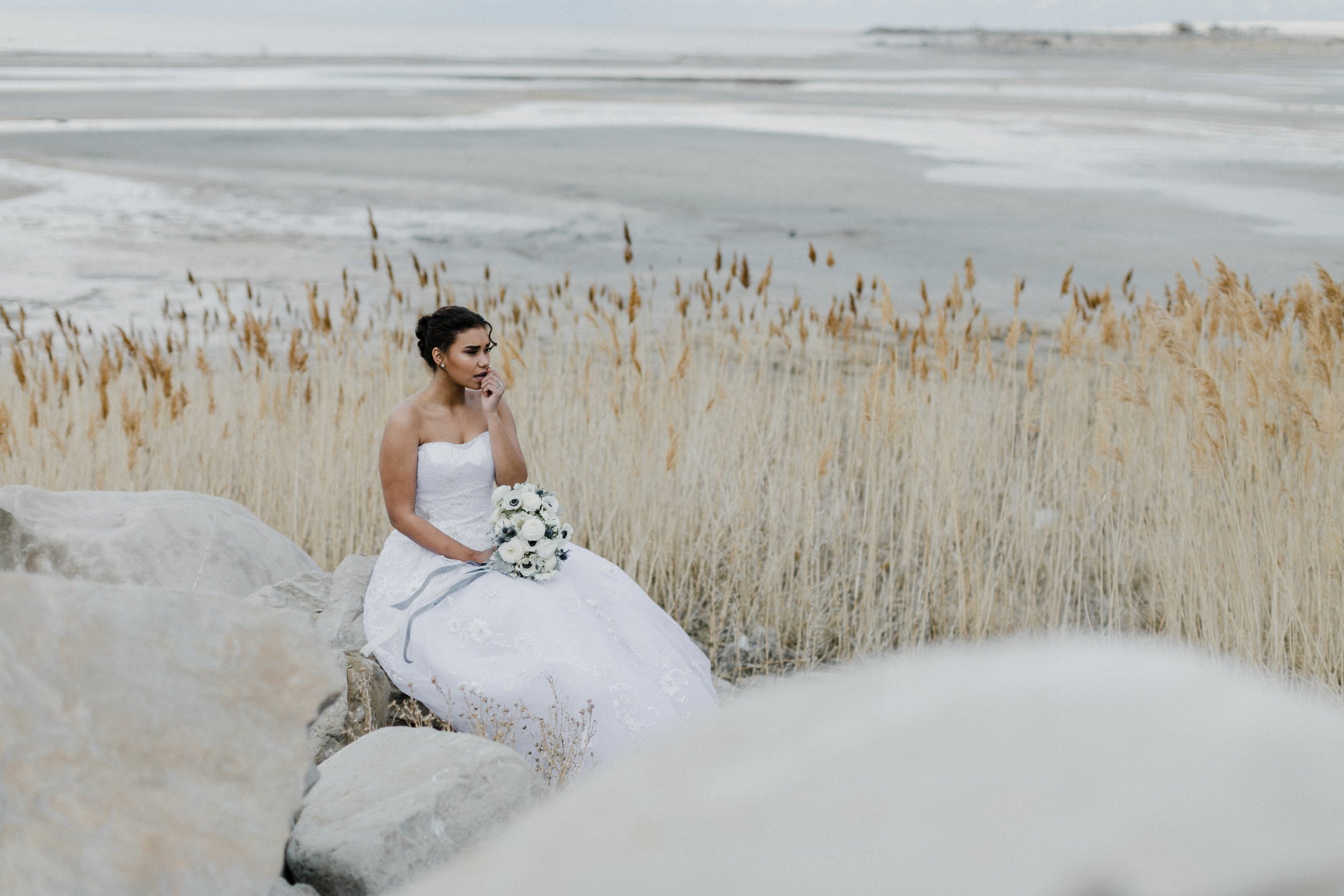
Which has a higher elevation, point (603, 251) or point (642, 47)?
point (642, 47)

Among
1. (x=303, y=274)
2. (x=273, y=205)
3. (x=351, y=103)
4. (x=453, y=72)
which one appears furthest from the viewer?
(x=453, y=72)

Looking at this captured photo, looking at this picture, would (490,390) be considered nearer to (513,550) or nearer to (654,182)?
(513,550)

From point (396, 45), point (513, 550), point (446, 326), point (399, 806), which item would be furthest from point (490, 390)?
point (396, 45)

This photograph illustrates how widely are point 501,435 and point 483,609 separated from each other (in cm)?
54

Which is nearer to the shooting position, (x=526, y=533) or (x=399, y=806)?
(x=399, y=806)

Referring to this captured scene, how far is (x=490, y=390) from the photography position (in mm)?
3258

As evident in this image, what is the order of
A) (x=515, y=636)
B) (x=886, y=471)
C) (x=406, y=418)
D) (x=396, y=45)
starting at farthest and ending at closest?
(x=396, y=45) → (x=886, y=471) → (x=406, y=418) → (x=515, y=636)

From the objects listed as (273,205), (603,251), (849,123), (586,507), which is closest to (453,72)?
(849,123)

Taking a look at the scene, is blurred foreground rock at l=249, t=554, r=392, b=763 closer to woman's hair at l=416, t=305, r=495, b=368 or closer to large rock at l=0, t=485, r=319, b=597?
large rock at l=0, t=485, r=319, b=597

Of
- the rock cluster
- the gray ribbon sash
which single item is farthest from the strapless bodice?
the rock cluster

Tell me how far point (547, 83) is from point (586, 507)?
→ 118 feet

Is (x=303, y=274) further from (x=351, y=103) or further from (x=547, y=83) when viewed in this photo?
(x=547, y=83)

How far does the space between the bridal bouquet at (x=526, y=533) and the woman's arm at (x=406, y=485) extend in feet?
0.50

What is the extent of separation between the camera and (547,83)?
37.8m
